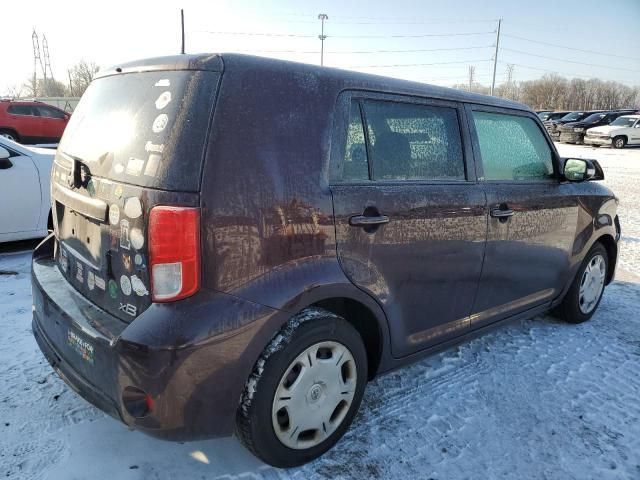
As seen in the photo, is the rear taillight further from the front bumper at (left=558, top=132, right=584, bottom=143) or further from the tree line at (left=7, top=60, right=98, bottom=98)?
the tree line at (left=7, top=60, right=98, bottom=98)

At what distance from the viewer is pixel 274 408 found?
7.14ft

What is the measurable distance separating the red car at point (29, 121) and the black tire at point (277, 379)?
1753cm

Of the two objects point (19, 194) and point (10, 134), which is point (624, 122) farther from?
point (19, 194)

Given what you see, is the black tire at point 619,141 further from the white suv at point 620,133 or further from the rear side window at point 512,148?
the rear side window at point 512,148

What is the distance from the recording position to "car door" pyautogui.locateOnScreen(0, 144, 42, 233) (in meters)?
5.17

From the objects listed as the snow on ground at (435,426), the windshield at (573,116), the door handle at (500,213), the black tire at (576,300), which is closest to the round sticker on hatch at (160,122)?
the snow on ground at (435,426)

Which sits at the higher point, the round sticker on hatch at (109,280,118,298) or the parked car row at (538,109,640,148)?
the parked car row at (538,109,640,148)

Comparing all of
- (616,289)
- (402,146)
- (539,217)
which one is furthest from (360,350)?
(616,289)

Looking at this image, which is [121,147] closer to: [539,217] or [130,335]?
[130,335]

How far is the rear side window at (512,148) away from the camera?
122 inches

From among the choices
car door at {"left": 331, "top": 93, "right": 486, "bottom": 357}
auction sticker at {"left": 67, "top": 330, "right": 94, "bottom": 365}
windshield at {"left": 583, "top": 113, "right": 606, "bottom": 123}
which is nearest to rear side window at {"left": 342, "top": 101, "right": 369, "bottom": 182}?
car door at {"left": 331, "top": 93, "right": 486, "bottom": 357}

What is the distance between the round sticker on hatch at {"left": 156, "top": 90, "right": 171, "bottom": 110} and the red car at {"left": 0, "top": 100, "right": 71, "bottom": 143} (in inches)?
676

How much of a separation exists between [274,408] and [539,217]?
2.25 metres

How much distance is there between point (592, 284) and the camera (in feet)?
13.9
